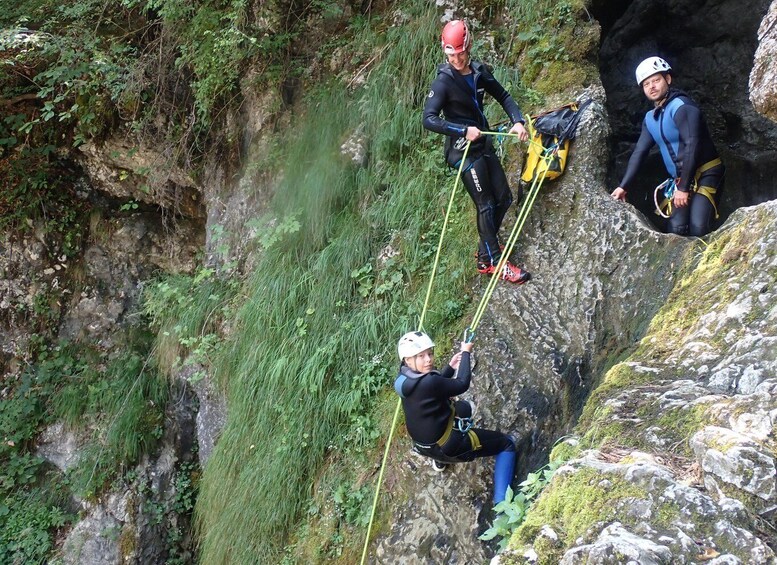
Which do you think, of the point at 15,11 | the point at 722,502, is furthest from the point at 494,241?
the point at 15,11

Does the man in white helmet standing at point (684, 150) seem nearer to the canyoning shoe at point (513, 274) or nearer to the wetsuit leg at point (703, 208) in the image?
the wetsuit leg at point (703, 208)

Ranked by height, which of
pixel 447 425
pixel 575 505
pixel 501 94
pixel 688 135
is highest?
pixel 501 94

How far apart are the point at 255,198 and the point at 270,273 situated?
134 cm

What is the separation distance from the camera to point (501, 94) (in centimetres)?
491

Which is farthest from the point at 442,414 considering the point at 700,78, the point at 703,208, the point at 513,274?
→ the point at 700,78

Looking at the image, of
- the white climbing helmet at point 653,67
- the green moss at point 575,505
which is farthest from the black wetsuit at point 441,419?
the white climbing helmet at point 653,67

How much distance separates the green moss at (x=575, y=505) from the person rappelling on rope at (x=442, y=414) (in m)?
1.54

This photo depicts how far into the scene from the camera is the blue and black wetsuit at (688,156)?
4.36 m

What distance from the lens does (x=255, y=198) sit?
25.6 ft

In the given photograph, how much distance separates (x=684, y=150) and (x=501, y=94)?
1.38 meters

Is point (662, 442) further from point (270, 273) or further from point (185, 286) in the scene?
point (185, 286)

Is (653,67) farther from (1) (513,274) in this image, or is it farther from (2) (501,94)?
(1) (513,274)

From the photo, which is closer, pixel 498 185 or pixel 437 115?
pixel 437 115

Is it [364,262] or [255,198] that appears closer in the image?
[364,262]
